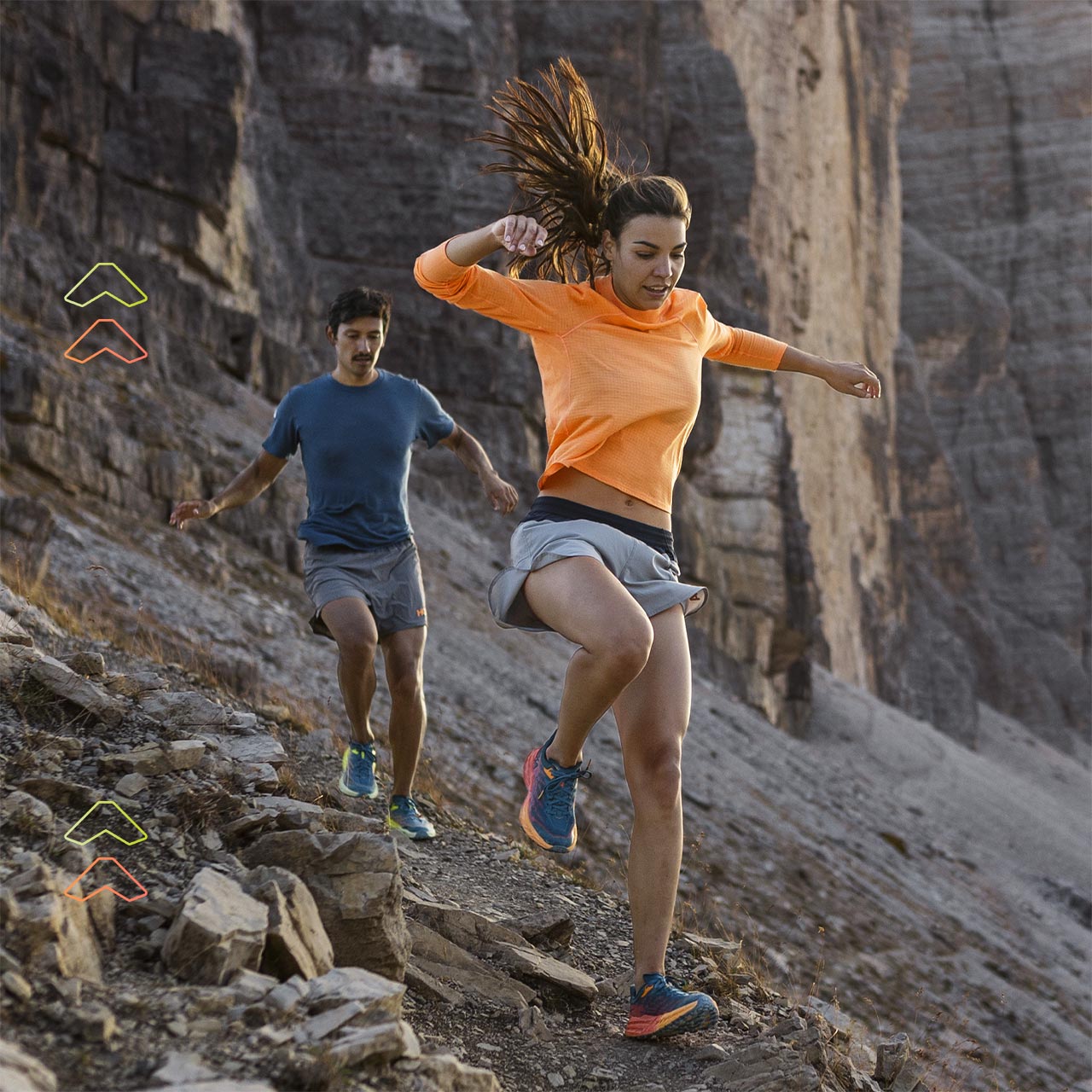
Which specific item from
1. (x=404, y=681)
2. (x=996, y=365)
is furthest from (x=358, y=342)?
(x=996, y=365)

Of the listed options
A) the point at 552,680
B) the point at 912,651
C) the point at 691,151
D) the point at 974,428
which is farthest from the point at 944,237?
the point at 552,680

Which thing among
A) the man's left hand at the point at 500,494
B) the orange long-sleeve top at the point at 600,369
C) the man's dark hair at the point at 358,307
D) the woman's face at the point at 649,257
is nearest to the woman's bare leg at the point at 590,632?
the orange long-sleeve top at the point at 600,369

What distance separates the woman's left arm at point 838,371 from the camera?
15.5 feet

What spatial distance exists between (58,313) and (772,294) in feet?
87.3

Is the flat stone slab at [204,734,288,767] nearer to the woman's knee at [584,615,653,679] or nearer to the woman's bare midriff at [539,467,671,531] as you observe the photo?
the woman's bare midriff at [539,467,671,531]

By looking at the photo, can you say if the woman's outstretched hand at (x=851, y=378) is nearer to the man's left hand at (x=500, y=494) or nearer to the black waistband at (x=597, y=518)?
the black waistband at (x=597, y=518)

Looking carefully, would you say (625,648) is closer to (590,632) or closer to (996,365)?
(590,632)

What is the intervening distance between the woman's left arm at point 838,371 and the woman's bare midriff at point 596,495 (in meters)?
0.90

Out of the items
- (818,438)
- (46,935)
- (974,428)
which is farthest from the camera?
(974,428)

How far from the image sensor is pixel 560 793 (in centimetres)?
400

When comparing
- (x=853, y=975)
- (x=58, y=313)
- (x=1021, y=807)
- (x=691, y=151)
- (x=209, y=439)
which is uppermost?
(x=691, y=151)

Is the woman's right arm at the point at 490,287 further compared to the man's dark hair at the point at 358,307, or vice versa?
the man's dark hair at the point at 358,307

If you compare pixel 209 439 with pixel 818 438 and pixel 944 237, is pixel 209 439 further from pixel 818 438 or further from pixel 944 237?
pixel 944 237

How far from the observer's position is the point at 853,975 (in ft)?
42.4
